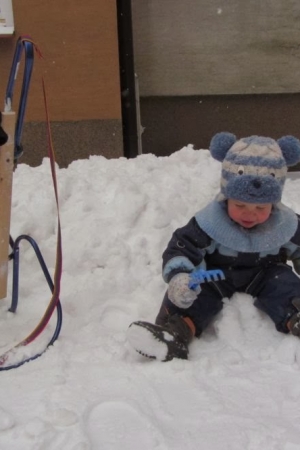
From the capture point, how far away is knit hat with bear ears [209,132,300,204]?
7.64 ft

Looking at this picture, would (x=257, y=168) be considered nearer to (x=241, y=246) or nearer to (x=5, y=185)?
(x=241, y=246)

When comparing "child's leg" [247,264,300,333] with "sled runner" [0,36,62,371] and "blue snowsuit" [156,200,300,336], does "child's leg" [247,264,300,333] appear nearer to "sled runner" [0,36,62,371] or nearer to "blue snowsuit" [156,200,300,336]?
"blue snowsuit" [156,200,300,336]

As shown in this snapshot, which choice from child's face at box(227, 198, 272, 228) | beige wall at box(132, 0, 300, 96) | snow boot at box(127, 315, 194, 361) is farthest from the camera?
beige wall at box(132, 0, 300, 96)

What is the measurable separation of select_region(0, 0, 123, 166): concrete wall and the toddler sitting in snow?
2636 millimetres

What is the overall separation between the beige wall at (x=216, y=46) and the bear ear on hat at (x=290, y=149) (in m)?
3.34

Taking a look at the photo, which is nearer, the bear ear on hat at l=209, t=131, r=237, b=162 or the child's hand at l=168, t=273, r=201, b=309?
the child's hand at l=168, t=273, r=201, b=309

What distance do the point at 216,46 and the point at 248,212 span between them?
12.0 feet

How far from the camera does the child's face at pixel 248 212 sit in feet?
7.97

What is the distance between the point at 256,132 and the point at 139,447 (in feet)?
15.7

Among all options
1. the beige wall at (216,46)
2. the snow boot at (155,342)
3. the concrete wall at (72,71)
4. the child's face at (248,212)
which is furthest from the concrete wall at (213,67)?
the snow boot at (155,342)

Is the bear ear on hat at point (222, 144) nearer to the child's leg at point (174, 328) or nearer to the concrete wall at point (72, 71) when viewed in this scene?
the child's leg at point (174, 328)

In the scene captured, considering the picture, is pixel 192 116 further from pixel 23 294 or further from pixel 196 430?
pixel 196 430

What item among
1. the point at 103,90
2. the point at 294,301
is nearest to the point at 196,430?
the point at 294,301

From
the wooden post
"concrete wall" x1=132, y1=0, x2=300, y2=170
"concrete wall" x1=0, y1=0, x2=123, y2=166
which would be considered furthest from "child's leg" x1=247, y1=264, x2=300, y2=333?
"concrete wall" x1=132, y1=0, x2=300, y2=170
